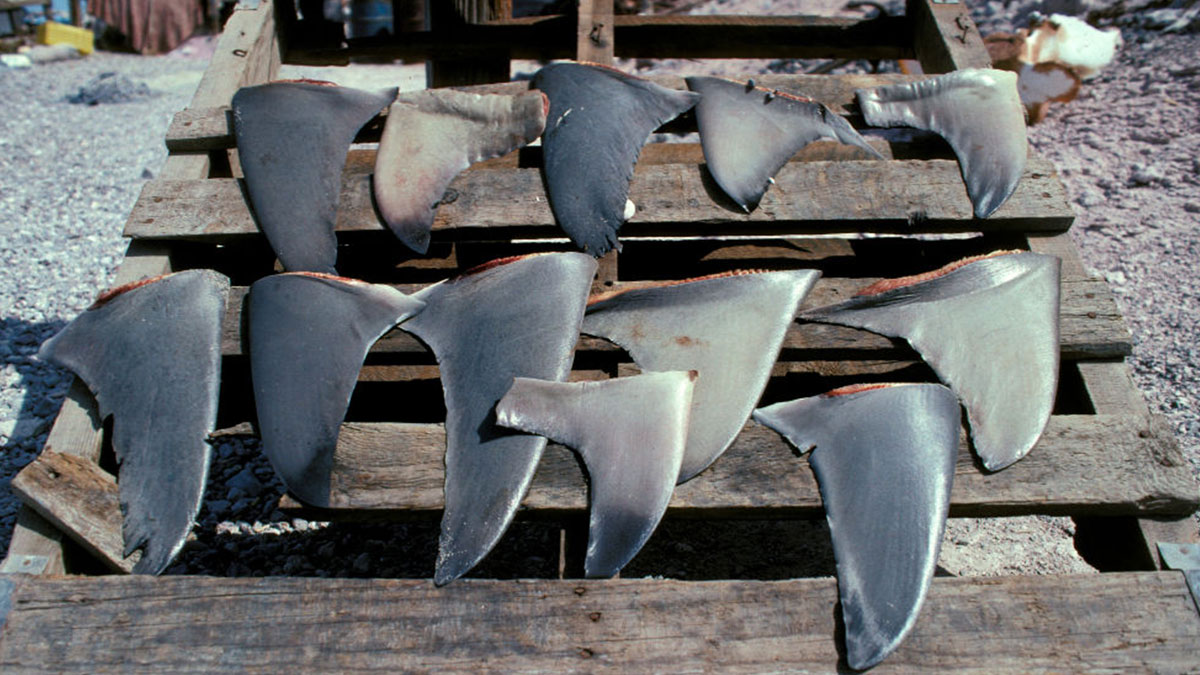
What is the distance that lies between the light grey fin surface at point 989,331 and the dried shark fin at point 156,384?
3.82 ft

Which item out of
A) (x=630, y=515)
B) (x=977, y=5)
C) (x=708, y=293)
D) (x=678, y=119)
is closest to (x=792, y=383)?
(x=708, y=293)

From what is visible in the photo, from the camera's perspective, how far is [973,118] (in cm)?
226

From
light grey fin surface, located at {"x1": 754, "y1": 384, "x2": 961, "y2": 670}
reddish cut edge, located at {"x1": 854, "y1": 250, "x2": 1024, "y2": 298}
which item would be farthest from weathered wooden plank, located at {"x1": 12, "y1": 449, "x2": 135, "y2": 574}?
reddish cut edge, located at {"x1": 854, "y1": 250, "x2": 1024, "y2": 298}

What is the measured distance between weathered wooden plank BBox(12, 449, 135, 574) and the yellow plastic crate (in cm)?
874

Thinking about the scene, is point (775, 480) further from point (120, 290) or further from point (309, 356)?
point (120, 290)

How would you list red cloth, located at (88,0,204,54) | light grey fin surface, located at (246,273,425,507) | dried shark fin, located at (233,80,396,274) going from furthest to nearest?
red cloth, located at (88,0,204,54)
dried shark fin, located at (233,80,396,274)
light grey fin surface, located at (246,273,425,507)

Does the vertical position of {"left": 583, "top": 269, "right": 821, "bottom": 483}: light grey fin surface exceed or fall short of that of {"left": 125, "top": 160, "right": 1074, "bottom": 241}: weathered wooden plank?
it falls short

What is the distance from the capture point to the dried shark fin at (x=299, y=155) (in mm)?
2025

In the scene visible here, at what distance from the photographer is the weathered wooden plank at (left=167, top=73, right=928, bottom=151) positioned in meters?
2.37

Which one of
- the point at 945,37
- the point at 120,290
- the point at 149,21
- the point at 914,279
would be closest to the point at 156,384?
the point at 120,290

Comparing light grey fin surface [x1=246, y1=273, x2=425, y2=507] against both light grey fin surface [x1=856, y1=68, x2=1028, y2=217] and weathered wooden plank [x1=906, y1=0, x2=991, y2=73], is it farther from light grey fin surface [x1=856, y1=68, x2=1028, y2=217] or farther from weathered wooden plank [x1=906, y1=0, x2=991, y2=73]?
weathered wooden plank [x1=906, y1=0, x2=991, y2=73]

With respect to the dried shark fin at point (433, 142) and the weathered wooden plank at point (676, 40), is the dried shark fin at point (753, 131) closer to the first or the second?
the dried shark fin at point (433, 142)

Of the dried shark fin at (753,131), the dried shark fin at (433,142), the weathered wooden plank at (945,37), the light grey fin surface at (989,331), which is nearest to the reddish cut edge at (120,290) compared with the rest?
the dried shark fin at (433,142)

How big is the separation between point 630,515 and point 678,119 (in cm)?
120
